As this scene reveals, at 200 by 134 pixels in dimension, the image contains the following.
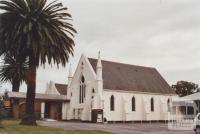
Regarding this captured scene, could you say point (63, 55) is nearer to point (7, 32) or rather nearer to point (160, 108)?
point (7, 32)

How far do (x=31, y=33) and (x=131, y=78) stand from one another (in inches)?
1452

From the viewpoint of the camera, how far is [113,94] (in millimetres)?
62812

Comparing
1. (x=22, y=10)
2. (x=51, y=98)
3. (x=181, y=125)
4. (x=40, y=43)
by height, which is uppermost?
(x=22, y=10)

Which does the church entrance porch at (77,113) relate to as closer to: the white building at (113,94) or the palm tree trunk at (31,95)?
the white building at (113,94)

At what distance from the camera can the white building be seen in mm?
61250

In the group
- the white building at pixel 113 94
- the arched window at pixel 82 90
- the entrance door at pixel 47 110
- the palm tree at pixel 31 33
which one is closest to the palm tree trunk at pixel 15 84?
the entrance door at pixel 47 110

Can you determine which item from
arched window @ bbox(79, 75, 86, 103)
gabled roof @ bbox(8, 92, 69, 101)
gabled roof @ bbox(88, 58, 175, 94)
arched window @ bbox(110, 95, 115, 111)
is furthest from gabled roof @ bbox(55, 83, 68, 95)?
arched window @ bbox(110, 95, 115, 111)

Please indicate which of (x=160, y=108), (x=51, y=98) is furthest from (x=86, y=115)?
(x=160, y=108)

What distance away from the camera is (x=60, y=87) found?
79500 mm

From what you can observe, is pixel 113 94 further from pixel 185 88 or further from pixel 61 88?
pixel 185 88

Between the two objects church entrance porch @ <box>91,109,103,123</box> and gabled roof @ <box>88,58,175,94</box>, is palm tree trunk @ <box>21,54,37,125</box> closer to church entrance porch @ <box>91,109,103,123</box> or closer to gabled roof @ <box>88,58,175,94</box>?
church entrance porch @ <box>91,109,103,123</box>

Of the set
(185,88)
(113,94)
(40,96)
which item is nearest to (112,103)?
(113,94)

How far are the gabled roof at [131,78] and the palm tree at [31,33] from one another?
26.9 metres

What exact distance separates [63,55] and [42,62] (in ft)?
7.47
